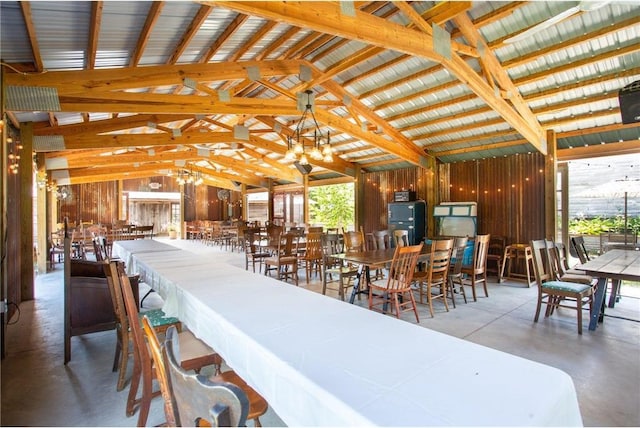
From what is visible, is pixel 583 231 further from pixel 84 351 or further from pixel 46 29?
pixel 46 29

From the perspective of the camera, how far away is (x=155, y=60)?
14.2ft

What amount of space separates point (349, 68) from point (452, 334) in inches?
164

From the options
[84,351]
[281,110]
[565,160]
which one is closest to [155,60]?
[281,110]

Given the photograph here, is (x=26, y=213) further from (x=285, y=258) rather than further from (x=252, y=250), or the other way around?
(x=285, y=258)

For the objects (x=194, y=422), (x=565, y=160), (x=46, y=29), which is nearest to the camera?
(x=194, y=422)

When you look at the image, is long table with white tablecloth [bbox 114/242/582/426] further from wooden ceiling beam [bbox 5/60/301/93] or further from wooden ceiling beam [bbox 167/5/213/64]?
wooden ceiling beam [bbox 5/60/301/93]

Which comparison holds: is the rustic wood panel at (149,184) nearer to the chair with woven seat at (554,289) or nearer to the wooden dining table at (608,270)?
the chair with woven seat at (554,289)

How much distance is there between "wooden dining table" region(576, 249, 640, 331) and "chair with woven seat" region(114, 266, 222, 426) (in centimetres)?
373

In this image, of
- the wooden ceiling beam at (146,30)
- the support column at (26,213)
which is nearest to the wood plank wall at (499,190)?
the wooden ceiling beam at (146,30)

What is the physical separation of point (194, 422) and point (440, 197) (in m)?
8.32

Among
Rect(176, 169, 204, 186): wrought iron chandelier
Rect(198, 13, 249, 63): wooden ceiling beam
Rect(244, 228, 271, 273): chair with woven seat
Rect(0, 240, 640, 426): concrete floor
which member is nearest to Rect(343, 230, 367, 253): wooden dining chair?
Rect(0, 240, 640, 426): concrete floor

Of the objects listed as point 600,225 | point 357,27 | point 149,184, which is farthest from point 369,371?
point 149,184

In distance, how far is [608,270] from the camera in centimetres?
331

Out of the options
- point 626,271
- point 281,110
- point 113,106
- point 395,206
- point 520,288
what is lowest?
point 520,288
